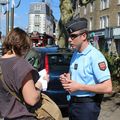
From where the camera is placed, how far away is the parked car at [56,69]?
9656 mm

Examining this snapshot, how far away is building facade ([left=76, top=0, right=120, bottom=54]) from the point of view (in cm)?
5262

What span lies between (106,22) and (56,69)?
153ft

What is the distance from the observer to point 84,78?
4195 millimetres

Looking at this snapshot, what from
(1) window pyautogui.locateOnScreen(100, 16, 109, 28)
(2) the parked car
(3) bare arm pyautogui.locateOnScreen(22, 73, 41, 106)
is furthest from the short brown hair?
(1) window pyautogui.locateOnScreen(100, 16, 109, 28)

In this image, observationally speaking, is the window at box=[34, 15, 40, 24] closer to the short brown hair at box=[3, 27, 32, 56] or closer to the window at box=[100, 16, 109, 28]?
the window at box=[100, 16, 109, 28]

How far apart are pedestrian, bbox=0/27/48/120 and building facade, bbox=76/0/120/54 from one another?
151 feet

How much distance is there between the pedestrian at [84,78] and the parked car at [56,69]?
5.11m

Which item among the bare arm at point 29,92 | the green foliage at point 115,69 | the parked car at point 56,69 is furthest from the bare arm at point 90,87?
the green foliage at point 115,69

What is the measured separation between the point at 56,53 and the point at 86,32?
18.8 feet

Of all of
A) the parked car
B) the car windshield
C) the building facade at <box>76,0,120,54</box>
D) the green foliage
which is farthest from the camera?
the building facade at <box>76,0,120,54</box>

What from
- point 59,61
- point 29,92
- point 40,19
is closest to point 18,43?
point 29,92

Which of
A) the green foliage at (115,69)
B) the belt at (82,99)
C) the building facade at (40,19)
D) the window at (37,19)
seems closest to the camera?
the belt at (82,99)

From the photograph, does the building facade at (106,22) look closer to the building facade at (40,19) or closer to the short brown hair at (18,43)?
the short brown hair at (18,43)

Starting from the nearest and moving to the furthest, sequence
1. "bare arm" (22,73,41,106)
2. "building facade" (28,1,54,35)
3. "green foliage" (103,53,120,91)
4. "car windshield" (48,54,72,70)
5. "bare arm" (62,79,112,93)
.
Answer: "bare arm" (22,73,41,106), "bare arm" (62,79,112,93), "car windshield" (48,54,72,70), "green foliage" (103,53,120,91), "building facade" (28,1,54,35)
